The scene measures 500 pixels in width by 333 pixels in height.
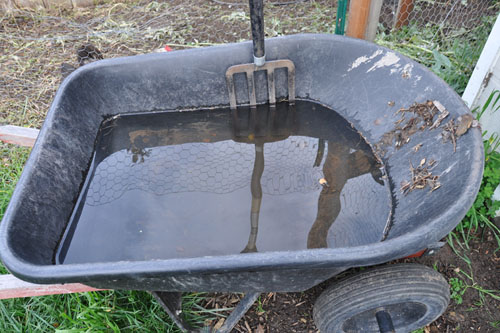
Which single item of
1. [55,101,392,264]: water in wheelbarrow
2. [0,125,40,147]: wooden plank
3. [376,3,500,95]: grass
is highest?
[0,125,40,147]: wooden plank

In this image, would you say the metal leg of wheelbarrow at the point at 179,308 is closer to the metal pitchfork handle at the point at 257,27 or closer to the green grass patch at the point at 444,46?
the metal pitchfork handle at the point at 257,27

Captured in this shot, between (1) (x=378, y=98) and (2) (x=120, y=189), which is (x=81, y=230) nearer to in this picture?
(2) (x=120, y=189)

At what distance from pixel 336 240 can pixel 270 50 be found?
0.85 m

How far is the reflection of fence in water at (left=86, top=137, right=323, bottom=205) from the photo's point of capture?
1453mm

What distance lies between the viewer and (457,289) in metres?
1.42

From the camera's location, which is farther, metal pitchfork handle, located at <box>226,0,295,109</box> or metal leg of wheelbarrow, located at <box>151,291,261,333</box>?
metal pitchfork handle, located at <box>226,0,295,109</box>

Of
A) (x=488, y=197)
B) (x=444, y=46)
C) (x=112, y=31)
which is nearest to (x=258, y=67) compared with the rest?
(x=488, y=197)

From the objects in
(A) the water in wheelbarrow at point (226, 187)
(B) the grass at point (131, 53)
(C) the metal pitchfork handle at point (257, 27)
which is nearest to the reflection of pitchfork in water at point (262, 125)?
(A) the water in wheelbarrow at point (226, 187)

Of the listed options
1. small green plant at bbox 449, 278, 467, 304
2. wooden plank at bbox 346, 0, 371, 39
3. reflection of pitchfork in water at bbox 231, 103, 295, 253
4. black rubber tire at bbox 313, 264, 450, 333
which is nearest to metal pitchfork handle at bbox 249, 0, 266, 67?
reflection of pitchfork in water at bbox 231, 103, 295, 253

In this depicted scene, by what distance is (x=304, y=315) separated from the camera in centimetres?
140

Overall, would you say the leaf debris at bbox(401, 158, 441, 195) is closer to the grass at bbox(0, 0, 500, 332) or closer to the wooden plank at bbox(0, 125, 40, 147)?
the grass at bbox(0, 0, 500, 332)

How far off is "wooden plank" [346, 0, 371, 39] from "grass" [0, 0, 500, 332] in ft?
1.60

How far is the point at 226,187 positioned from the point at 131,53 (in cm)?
173

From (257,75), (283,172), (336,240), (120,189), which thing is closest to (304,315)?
(336,240)
